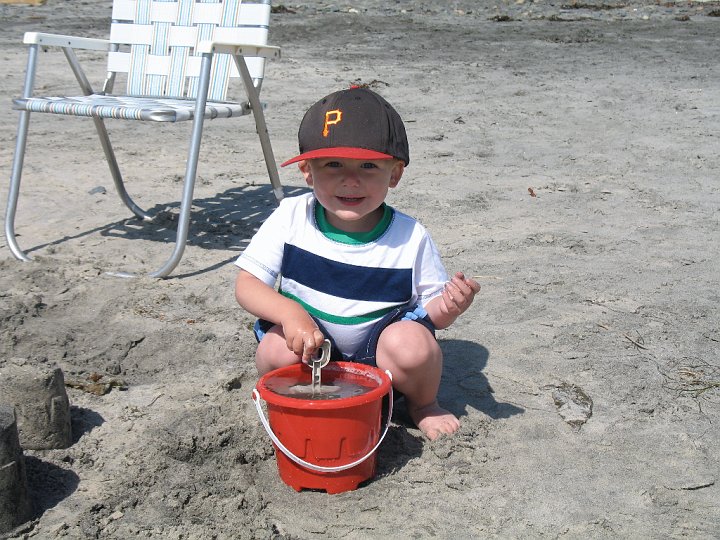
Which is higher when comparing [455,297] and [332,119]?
[332,119]

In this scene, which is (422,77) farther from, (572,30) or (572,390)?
(572,390)

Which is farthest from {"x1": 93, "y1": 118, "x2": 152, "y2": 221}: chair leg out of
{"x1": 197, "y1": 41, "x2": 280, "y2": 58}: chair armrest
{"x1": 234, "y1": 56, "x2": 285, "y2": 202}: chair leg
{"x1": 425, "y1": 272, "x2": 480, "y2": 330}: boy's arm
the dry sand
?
{"x1": 425, "y1": 272, "x2": 480, "y2": 330}: boy's arm

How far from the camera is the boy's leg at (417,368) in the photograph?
228 centimetres

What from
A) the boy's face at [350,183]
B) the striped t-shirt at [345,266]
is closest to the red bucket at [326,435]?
the striped t-shirt at [345,266]

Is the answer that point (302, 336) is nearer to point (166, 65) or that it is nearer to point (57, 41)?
point (57, 41)

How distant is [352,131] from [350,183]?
14cm

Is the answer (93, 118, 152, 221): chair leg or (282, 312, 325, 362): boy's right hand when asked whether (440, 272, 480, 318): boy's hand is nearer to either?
(282, 312, 325, 362): boy's right hand

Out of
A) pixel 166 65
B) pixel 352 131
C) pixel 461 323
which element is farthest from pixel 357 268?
pixel 166 65

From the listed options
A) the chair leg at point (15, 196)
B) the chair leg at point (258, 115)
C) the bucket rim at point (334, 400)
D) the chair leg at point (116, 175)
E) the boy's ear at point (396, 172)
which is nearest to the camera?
the bucket rim at point (334, 400)

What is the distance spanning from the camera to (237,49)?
3711mm

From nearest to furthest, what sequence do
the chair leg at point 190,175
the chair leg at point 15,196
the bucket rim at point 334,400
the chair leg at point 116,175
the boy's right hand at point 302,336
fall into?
the bucket rim at point 334,400 < the boy's right hand at point 302,336 < the chair leg at point 190,175 < the chair leg at point 15,196 < the chair leg at point 116,175

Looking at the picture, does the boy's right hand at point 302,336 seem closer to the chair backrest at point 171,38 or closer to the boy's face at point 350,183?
the boy's face at point 350,183

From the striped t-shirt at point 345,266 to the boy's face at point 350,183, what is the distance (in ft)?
0.33

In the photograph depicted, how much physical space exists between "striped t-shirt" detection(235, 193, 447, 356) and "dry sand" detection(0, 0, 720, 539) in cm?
35
